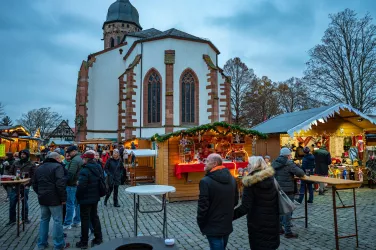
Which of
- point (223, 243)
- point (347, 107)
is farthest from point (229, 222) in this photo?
point (347, 107)

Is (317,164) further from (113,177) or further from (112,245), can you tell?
(112,245)

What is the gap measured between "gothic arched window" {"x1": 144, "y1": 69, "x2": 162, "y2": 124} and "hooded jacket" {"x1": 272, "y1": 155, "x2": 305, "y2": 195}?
1864 centimetres

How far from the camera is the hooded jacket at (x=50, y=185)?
482 centimetres

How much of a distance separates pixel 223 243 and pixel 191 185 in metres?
6.40

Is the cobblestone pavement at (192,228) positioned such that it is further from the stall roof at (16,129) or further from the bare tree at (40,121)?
the bare tree at (40,121)

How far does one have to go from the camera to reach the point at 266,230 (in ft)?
11.5

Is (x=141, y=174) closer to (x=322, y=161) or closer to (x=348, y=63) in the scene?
(x=322, y=161)

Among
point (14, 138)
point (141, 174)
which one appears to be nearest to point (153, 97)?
point (14, 138)

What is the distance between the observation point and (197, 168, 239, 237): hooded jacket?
3.33 metres

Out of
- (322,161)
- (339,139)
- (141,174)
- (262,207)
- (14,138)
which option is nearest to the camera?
(262,207)

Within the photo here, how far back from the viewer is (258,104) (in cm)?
3447

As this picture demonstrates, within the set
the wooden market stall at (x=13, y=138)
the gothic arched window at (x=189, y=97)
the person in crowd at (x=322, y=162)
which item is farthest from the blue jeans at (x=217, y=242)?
the gothic arched window at (x=189, y=97)

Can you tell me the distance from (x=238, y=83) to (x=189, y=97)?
519 inches

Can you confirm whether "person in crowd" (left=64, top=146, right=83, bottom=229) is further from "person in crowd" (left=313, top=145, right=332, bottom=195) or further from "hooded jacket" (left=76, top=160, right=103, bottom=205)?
"person in crowd" (left=313, top=145, right=332, bottom=195)
